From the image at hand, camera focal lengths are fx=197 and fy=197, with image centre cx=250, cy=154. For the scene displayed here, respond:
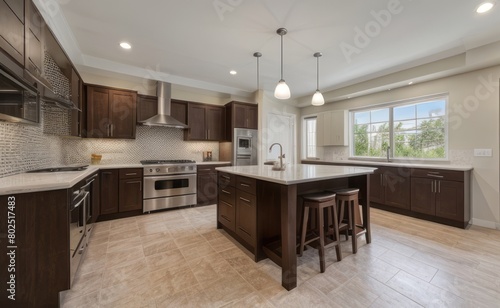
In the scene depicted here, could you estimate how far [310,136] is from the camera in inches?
243

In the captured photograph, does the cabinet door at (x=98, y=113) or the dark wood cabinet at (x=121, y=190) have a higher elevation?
the cabinet door at (x=98, y=113)

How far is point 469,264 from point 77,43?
5.66m

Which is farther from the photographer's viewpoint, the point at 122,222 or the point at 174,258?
the point at 122,222

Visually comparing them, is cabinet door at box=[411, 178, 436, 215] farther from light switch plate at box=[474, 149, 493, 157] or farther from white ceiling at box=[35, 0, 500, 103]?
white ceiling at box=[35, 0, 500, 103]

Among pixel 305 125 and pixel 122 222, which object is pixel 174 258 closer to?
pixel 122 222

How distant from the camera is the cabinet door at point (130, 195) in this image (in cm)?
348

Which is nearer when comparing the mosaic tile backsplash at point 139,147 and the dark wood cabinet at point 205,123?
the mosaic tile backsplash at point 139,147

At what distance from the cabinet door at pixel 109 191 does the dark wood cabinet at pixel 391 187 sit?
4899 mm

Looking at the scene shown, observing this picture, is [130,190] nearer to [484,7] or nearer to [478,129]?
[484,7]

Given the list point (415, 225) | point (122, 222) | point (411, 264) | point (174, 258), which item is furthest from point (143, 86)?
point (415, 225)

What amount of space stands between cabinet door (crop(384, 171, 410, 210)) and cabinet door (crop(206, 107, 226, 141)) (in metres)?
3.66

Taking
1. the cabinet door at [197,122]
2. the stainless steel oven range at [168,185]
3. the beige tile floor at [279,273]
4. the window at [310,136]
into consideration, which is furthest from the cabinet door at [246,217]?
the window at [310,136]

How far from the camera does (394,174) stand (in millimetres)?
3768

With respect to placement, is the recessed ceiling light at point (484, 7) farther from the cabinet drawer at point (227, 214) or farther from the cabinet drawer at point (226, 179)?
the cabinet drawer at point (227, 214)
